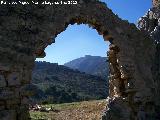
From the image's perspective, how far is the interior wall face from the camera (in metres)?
9.66

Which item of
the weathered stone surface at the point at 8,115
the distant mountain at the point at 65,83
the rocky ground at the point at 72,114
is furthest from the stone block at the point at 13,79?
the distant mountain at the point at 65,83

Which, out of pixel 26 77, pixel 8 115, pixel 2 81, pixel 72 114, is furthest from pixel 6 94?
pixel 72 114

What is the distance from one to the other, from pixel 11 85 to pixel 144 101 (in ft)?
19.1

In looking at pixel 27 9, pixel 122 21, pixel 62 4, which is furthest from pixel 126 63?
pixel 27 9

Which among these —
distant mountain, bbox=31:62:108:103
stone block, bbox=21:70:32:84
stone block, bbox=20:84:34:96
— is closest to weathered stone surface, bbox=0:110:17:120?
stone block, bbox=20:84:34:96

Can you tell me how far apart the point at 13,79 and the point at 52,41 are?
6.04ft

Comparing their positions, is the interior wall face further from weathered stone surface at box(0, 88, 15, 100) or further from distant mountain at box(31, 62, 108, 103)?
distant mountain at box(31, 62, 108, 103)

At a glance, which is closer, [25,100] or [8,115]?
[8,115]

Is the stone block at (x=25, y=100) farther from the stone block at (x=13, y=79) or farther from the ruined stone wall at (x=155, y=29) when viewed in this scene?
the ruined stone wall at (x=155, y=29)

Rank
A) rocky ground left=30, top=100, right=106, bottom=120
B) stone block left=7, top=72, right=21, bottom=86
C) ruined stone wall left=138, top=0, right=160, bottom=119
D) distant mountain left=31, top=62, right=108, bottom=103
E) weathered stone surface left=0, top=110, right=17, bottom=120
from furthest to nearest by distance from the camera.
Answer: distant mountain left=31, top=62, right=108, bottom=103 < rocky ground left=30, top=100, right=106, bottom=120 < ruined stone wall left=138, top=0, right=160, bottom=119 < stone block left=7, top=72, right=21, bottom=86 < weathered stone surface left=0, top=110, right=17, bottom=120

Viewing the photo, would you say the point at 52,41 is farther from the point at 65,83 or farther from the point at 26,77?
the point at 65,83

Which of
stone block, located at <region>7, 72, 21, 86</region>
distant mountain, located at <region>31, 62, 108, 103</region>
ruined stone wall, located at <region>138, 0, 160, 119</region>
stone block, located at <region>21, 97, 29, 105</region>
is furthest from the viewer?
distant mountain, located at <region>31, 62, 108, 103</region>

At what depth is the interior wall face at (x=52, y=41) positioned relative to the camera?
9.66 meters

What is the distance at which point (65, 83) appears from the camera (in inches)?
2425
